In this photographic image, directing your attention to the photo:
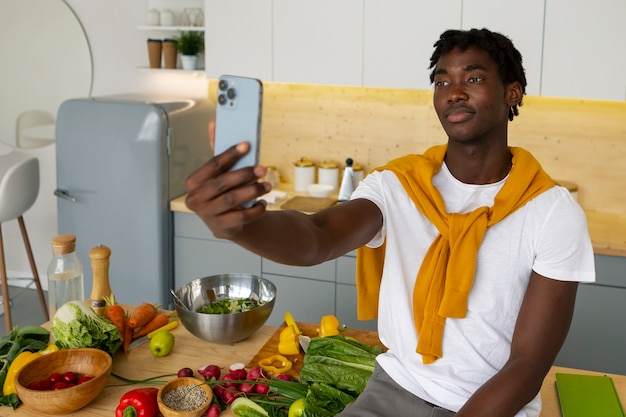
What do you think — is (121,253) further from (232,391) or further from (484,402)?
(484,402)

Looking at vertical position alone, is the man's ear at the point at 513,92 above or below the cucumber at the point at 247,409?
above

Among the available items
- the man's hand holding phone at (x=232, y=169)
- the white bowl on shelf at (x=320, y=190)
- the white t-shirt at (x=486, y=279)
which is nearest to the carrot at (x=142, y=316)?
the white t-shirt at (x=486, y=279)

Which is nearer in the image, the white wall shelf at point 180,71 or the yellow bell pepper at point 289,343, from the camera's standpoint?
the yellow bell pepper at point 289,343

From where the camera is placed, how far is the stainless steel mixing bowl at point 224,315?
1979mm

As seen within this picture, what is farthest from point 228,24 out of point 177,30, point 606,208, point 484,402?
point 484,402

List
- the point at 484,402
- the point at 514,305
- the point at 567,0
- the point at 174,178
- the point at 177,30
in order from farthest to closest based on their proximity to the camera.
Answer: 1. the point at 177,30
2. the point at 174,178
3. the point at 567,0
4. the point at 514,305
5. the point at 484,402

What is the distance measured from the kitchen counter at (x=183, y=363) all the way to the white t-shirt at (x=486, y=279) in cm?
26

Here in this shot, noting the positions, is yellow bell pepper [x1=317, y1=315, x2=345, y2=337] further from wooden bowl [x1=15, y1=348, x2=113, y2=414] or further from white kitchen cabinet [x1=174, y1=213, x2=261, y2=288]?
white kitchen cabinet [x1=174, y1=213, x2=261, y2=288]

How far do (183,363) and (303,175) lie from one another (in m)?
2.06

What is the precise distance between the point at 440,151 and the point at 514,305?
44cm

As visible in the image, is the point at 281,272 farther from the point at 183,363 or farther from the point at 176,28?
the point at 183,363

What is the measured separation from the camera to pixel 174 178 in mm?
3686

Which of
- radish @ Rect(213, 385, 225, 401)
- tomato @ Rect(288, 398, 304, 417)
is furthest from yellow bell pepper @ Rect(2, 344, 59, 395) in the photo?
tomato @ Rect(288, 398, 304, 417)

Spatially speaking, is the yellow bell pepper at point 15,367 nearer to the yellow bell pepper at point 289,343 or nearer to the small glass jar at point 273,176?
the yellow bell pepper at point 289,343
